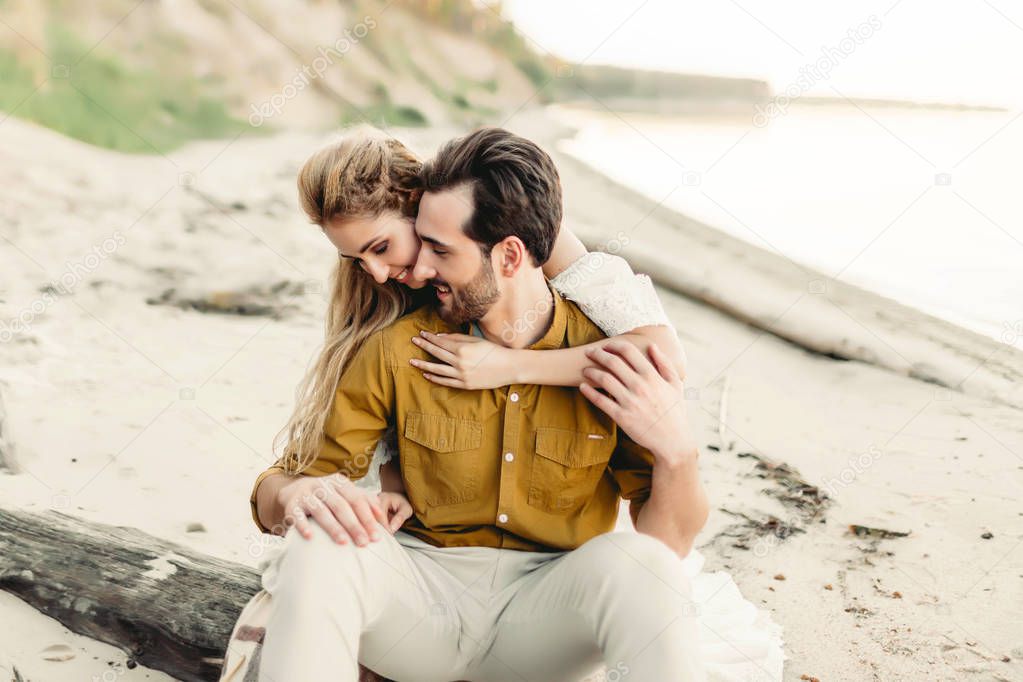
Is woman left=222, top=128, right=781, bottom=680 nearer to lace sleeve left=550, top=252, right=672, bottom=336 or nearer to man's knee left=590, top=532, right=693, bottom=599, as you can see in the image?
lace sleeve left=550, top=252, right=672, bottom=336

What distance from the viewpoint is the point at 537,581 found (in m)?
2.01

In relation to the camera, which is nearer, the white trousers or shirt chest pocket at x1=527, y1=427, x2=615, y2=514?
the white trousers

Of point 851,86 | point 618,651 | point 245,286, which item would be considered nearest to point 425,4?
point 851,86

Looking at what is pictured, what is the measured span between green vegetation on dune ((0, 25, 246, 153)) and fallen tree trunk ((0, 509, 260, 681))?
5.35 m

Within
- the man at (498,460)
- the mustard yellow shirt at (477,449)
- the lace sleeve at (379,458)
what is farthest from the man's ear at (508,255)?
the lace sleeve at (379,458)

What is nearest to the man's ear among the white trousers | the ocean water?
the white trousers

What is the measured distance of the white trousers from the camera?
1723mm

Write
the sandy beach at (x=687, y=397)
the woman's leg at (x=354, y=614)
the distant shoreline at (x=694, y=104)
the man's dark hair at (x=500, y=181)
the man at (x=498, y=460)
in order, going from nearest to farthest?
1. the woman's leg at (x=354, y=614)
2. the man at (x=498, y=460)
3. the man's dark hair at (x=500, y=181)
4. the sandy beach at (x=687, y=397)
5. the distant shoreline at (x=694, y=104)

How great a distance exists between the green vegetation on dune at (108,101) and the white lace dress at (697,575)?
5742 millimetres

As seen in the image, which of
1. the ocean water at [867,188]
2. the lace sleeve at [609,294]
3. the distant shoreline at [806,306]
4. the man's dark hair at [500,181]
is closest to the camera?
the man's dark hair at [500,181]

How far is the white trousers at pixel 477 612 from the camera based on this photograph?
1723mm

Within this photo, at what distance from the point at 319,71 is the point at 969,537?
22.8 feet

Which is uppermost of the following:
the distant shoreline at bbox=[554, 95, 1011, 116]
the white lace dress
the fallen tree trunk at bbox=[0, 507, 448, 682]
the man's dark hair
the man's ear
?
the distant shoreline at bbox=[554, 95, 1011, 116]

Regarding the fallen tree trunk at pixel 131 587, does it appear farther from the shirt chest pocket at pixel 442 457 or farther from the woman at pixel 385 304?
the shirt chest pocket at pixel 442 457
